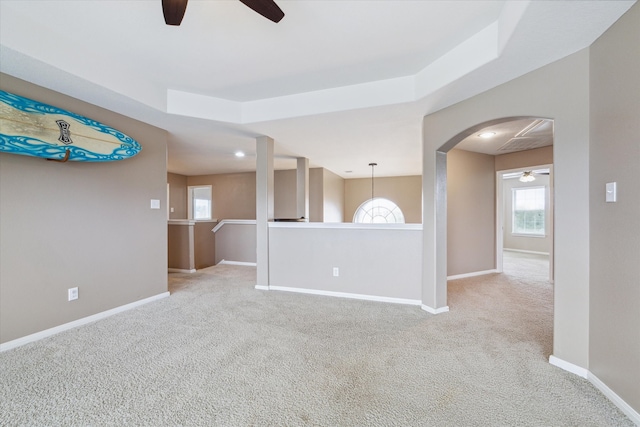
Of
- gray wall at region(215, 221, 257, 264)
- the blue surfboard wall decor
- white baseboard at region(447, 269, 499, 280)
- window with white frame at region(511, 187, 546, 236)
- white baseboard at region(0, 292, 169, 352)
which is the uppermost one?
the blue surfboard wall decor

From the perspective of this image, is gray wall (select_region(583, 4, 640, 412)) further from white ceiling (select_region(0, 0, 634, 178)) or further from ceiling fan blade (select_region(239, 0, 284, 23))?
ceiling fan blade (select_region(239, 0, 284, 23))

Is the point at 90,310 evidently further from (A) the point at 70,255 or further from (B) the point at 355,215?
(B) the point at 355,215

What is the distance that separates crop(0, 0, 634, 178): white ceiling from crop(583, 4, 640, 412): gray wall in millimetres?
187

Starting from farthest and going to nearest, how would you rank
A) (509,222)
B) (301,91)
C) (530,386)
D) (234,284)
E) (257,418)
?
(509,222) → (234,284) → (301,91) → (530,386) → (257,418)

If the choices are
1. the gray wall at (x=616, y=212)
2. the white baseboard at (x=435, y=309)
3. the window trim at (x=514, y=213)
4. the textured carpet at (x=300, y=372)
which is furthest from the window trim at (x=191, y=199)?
the window trim at (x=514, y=213)

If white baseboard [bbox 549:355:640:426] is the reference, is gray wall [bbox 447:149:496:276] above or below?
above

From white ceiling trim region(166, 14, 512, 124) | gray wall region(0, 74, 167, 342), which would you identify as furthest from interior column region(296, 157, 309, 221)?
gray wall region(0, 74, 167, 342)

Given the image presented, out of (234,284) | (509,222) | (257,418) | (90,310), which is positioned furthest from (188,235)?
(509,222)

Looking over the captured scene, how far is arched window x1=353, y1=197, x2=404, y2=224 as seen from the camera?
862 centimetres

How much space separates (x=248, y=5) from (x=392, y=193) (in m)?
7.43

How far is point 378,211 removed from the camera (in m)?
8.88

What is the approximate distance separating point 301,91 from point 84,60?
1951mm

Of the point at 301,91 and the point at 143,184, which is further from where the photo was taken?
the point at 143,184

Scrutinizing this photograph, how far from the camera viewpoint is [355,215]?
8781mm
